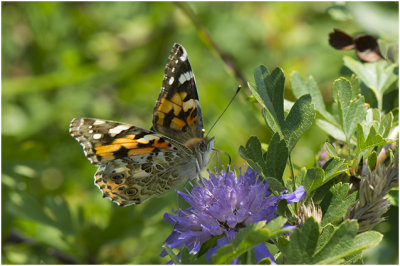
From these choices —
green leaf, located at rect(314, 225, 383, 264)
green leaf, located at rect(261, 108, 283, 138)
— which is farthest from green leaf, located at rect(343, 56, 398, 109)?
green leaf, located at rect(314, 225, 383, 264)

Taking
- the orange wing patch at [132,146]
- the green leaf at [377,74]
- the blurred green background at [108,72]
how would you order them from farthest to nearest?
the blurred green background at [108,72], the orange wing patch at [132,146], the green leaf at [377,74]

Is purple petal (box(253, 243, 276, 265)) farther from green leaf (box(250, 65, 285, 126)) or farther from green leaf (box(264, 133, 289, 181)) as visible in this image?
green leaf (box(250, 65, 285, 126))

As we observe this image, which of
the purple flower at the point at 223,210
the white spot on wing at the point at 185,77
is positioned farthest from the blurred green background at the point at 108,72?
the purple flower at the point at 223,210

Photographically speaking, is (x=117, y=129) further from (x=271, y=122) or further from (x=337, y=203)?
(x=337, y=203)

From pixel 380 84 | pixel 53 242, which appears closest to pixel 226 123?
pixel 53 242

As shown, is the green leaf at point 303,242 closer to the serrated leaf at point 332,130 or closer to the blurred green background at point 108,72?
the serrated leaf at point 332,130

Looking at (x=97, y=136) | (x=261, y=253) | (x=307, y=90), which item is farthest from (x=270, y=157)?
(x=97, y=136)
